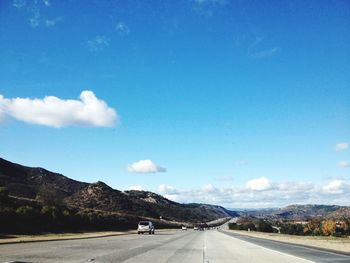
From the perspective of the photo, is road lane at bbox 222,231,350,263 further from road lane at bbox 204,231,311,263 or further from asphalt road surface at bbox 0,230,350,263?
road lane at bbox 204,231,311,263

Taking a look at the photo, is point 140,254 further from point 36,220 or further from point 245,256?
point 36,220

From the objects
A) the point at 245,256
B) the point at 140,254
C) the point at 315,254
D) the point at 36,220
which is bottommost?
the point at 140,254

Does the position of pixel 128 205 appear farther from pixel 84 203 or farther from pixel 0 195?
pixel 0 195

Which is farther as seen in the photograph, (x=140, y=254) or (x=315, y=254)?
(x=315, y=254)

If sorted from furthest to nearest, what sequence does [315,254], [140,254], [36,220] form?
[36,220] → [315,254] → [140,254]

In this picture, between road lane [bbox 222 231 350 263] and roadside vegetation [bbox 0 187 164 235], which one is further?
roadside vegetation [bbox 0 187 164 235]

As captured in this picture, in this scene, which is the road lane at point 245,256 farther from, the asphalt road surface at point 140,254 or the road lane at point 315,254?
the road lane at point 315,254

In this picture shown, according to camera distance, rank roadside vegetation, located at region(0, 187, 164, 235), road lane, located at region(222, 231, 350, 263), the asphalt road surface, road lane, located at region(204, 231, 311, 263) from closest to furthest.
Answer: the asphalt road surface, road lane, located at region(204, 231, 311, 263), road lane, located at region(222, 231, 350, 263), roadside vegetation, located at region(0, 187, 164, 235)

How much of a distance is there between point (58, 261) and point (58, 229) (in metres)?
40.4

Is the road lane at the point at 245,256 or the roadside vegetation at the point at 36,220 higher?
the roadside vegetation at the point at 36,220

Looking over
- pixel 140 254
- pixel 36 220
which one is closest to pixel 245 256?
pixel 140 254

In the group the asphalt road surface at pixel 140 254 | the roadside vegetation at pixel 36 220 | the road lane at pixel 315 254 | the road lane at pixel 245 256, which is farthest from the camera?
the roadside vegetation at pixel 36 220

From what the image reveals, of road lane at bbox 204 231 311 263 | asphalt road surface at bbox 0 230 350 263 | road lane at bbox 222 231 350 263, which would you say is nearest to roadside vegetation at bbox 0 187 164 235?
asphalt road surface at bbox 0 230 350 263

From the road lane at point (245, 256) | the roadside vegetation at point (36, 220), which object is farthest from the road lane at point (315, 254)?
the roadside vegetation at point (36, 220)
